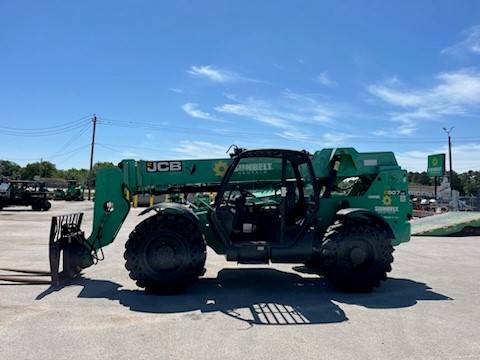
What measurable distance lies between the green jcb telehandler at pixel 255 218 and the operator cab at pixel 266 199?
0.06 feet

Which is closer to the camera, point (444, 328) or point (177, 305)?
point (444, 328)

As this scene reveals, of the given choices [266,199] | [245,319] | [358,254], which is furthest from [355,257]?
[245,319]

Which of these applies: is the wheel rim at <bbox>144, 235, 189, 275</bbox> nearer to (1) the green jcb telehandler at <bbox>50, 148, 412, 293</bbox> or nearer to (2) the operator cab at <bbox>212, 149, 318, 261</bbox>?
(1) the green jcb telehandler at <bbox>50, 148, 412, 293</bbox>

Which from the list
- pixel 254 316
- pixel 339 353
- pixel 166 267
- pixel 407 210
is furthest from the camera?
pixel 407 210

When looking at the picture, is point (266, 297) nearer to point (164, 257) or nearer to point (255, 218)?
point (255, 218)

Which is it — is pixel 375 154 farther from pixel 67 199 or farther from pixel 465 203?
pixel 67 199

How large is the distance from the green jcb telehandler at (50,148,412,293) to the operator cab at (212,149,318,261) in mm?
19

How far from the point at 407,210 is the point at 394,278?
1447 mm

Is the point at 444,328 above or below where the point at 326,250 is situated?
below

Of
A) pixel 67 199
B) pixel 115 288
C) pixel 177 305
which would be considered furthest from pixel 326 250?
pixel 67 199

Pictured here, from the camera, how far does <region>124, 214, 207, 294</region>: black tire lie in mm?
7109

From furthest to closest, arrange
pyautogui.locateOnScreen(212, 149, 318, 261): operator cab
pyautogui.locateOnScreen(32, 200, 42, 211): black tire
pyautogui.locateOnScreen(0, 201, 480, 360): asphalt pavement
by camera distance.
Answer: pyautogui.locateOnScreen(32, 200, 42, 211): black tire < pyautogui.locateOnScreen(212, 149, 318, 261): operator cab < pyautogui.locateOnScreen(0, 201, 480, 360): asphalt pavement

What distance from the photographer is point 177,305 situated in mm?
6512

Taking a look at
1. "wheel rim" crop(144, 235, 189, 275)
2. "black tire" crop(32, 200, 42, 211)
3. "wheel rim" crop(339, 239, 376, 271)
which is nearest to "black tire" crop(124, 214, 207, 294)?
"wheel rim" crop(144, 235, 189, 275)
